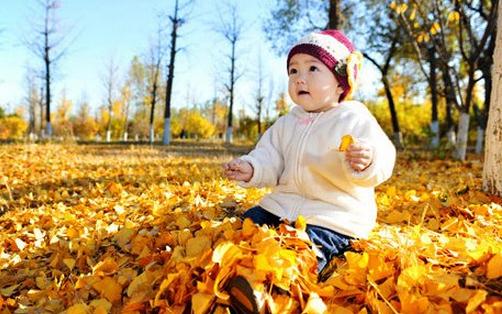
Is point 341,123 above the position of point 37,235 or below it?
above

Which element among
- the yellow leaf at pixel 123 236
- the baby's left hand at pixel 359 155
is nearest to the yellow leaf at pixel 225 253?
the baby's left hand at pixel 359 155

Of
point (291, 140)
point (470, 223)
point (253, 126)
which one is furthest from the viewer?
point (253, 126)

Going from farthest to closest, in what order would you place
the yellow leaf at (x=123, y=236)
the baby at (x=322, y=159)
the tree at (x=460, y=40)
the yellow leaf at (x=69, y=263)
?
the tree at (x=460, y=40) → the yellow leaf at (x=123, y=236) → the yellow leaf at (x=69, y=263) → the baby at (x=322, y=159)

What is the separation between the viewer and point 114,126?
4672 cm

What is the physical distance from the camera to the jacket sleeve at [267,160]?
1.99 meters

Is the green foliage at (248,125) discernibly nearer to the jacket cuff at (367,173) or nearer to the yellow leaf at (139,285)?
the jacket cuff at (367,173)

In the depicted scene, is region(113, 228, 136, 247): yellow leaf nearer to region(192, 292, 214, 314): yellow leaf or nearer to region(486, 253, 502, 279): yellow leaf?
region(192, 292, 214, 314): yellow leaf

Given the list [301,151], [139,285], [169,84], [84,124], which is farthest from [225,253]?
[84,124]

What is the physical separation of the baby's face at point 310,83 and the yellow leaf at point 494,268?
3.21ft

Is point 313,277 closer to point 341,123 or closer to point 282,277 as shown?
point 282,277

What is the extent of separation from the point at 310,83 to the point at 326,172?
42 cm

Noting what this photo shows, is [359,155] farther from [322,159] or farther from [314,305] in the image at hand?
[314,305]

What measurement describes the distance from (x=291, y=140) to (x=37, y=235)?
5.61ft

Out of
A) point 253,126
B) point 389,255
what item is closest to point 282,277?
point 389,255
